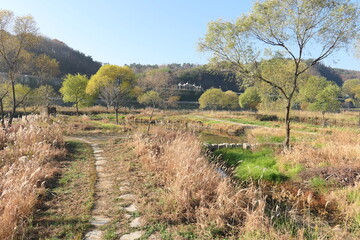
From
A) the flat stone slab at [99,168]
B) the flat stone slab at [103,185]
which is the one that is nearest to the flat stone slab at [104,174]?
the flat stone slab at [99,168]

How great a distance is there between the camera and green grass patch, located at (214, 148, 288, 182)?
7.81 m

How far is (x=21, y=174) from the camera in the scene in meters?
5.01

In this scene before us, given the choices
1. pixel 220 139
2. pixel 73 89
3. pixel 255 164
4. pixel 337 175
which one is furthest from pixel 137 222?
pixel 73 89

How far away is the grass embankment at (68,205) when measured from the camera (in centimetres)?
349

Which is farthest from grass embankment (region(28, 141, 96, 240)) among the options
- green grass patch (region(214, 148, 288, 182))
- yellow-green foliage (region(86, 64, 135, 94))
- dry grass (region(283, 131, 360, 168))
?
yellow-green foliage (region(86, 64, 135, 94))

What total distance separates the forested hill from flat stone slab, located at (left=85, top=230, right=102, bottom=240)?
114 metres

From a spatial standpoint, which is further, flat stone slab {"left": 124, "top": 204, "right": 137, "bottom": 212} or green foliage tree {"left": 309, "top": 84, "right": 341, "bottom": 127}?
green foliage tree {"left": 309, "top": 84, "right": 341, "bottom": 127}

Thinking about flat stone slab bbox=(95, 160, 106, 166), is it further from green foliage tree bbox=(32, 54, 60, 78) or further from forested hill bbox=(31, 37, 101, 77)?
forested hill bbox=(31, 37, 101, 77)

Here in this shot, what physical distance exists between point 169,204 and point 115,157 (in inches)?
179

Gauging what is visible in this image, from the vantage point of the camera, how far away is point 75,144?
10.5 m

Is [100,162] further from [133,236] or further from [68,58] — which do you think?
[68,58]

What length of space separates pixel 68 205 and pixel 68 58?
129602 mm

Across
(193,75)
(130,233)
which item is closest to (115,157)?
(130,233)

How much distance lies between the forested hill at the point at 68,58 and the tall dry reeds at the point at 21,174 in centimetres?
10780
